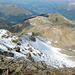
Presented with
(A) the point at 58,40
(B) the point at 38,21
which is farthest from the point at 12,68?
(B) the point at 38,21

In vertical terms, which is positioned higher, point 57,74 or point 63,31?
point 57,74

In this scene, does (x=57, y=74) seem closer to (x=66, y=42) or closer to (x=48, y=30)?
(x=66, y=42)

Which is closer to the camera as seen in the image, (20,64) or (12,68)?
(12,68)

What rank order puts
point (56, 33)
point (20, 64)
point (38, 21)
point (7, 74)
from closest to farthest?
point (7, 74), point (20, 64), point (56, 33), point (38, 21)

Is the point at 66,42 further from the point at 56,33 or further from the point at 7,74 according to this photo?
the point at 7,74

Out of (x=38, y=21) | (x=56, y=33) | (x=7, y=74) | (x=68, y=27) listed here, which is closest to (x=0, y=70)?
(x=7, y=74)

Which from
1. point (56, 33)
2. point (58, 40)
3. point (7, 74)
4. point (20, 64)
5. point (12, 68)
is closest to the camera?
point (7, 74)

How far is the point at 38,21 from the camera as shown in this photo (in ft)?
547

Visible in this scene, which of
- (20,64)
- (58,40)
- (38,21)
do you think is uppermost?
(20,64)

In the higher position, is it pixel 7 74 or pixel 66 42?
pixel 7 74

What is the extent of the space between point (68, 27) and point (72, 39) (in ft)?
37.5

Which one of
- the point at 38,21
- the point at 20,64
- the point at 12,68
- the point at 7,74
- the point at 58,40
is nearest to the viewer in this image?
the point at 7,74

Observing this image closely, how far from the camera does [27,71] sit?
13867 millimetres

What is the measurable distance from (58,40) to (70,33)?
38.2 feet
